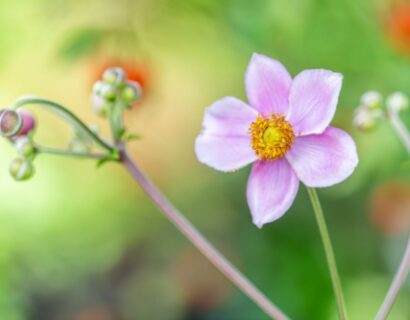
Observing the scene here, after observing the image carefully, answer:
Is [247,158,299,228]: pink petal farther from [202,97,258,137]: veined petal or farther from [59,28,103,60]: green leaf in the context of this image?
[59,28,103,60]: green leaf

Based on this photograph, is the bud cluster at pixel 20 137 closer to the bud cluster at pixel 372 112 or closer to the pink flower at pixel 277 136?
the pink flower at pixel 277 136

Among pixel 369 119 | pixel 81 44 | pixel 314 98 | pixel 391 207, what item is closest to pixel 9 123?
pixel 314 98

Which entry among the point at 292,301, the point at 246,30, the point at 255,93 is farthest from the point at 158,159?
the point at 255,93

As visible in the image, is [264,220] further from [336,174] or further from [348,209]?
[348,209]

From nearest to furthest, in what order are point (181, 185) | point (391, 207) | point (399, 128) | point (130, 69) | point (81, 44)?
point (399, 128) → point (81, 44) → point (130, 69) → point (391, 207) → point (181, 185)

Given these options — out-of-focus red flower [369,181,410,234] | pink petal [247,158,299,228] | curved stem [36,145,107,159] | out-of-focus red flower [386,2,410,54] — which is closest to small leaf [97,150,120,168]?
curved stem [36,145,107,159]

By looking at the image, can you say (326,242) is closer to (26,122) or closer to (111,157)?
(111,157)

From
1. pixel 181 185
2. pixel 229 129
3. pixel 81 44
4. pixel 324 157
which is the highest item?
pixel 81 44
